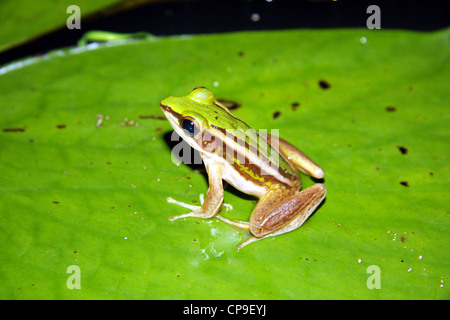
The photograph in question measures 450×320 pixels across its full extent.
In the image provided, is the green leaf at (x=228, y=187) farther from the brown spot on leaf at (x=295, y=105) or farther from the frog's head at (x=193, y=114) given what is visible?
the frog's head at (x=193, y=114)

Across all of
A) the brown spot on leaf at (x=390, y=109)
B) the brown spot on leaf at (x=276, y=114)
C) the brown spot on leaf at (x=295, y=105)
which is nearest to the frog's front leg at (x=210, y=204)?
the brown spot on leaf at (x=276, y=114)

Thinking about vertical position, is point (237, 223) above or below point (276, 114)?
below

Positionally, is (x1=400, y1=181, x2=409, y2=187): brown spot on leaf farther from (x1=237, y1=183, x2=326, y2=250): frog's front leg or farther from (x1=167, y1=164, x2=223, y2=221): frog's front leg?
(x1=167, y1=164, x2=223, y2=221): frog's front leg

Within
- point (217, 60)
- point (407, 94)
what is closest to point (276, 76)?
point (217, 60)

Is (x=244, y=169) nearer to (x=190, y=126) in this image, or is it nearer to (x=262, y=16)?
(x=190, y=126)

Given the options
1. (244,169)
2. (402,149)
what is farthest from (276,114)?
(402,149)

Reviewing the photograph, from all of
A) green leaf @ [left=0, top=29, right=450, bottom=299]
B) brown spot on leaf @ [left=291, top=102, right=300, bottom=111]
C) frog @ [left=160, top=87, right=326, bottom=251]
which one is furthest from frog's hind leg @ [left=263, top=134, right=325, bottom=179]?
brown spot on leaf @ [left=291, top=102, right=300, bottom=111]

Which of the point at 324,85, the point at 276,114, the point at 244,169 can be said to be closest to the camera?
the point at 244,169
